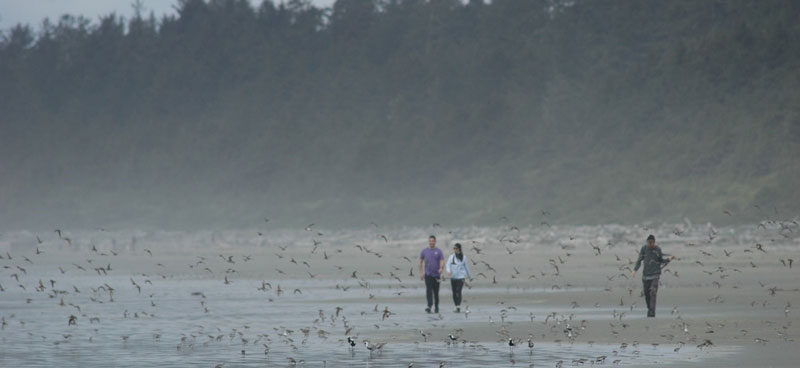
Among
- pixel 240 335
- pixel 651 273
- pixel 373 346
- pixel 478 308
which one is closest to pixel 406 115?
pixel 478 308

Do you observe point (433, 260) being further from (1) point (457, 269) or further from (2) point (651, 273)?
(2) point (651, 273)

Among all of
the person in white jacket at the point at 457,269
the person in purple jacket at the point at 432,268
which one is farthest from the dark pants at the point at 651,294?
the person in purple jacket at the point at 432,268

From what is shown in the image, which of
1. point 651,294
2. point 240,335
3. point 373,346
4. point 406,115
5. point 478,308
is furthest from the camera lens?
point 406,115

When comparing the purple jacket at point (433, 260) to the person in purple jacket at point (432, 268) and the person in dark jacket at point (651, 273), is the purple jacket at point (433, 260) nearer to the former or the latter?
the person in purple jacket at point (432, 268)

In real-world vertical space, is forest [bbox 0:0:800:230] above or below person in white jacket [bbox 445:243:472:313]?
above

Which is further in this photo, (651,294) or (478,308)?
(478,308)

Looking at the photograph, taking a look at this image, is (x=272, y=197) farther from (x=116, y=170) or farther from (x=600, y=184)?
(x=600, y=184)

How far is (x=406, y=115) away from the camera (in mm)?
107500

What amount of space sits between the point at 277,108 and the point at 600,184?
151 feet

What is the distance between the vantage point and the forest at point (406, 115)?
82938 millimetres

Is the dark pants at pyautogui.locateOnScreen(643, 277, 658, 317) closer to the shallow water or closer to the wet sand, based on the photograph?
the wet sand

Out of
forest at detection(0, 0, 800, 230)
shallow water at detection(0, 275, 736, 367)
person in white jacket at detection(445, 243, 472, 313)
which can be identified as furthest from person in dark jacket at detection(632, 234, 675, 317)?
forest at detection(0, 0, 800, 230)

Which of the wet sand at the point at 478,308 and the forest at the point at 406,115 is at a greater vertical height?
the forest at the point at 406,115

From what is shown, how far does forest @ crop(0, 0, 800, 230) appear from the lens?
8294cm
